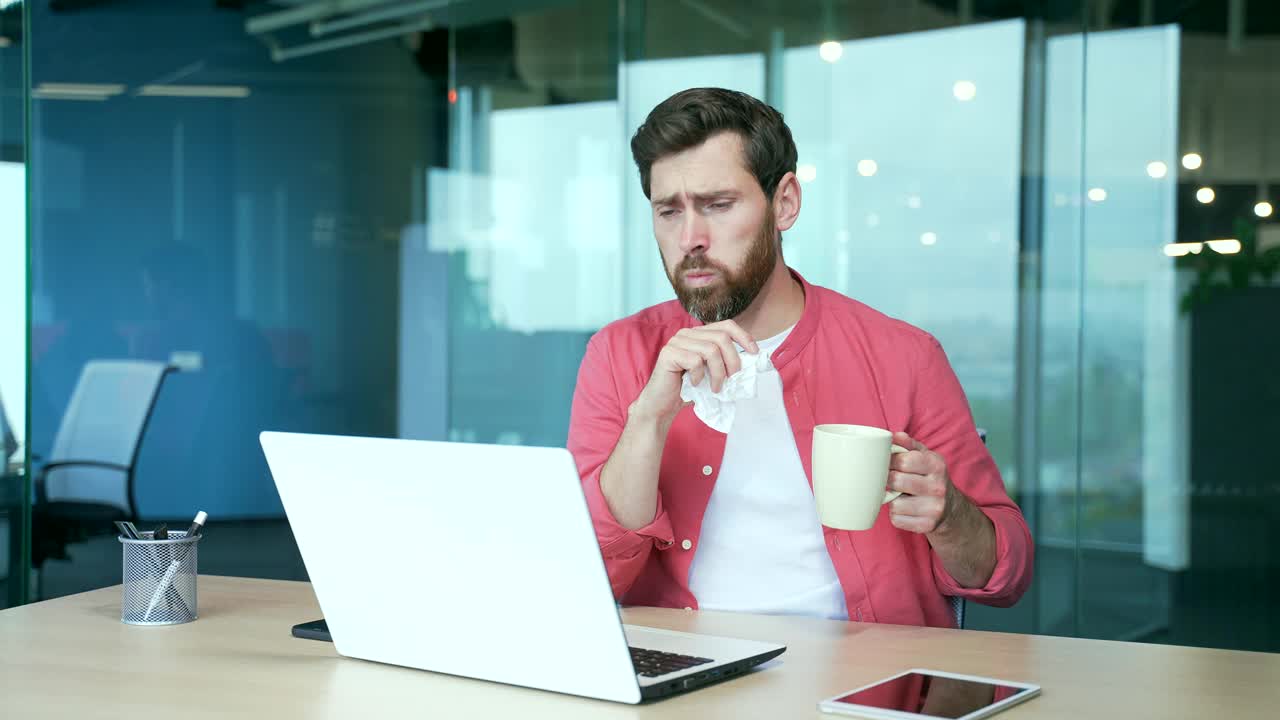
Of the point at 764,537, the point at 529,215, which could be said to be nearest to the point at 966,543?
the point at 764,537

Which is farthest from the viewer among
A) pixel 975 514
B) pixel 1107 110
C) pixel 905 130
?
pixel 905 130

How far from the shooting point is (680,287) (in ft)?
6.21

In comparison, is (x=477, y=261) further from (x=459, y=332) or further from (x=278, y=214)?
(x=278, y=214)

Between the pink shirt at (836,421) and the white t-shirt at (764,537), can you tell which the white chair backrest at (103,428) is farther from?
the white t-shirt at (764,537)

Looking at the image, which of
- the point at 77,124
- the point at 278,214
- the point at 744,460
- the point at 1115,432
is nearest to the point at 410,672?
the point at 744,460

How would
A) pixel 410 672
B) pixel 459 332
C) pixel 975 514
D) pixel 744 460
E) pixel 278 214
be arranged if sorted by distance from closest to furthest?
1. pixel 410 672
2. pixel 975 514
3. pixel 744 460
4. pixel 459 332
5. pixel 278 214

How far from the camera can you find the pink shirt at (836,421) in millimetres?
1745

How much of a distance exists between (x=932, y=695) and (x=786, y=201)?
1027 millimetres

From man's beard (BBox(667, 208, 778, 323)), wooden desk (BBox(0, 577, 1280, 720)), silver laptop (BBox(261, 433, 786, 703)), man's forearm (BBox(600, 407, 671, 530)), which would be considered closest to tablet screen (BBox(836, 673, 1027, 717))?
wooden desk (BBox(0, 577, 1280, 720))

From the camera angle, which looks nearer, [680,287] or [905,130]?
[680,287]

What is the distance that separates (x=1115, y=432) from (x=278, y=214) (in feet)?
11.0

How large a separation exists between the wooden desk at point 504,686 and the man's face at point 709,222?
0.55 meters

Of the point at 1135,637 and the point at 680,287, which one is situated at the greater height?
the point at 680,287

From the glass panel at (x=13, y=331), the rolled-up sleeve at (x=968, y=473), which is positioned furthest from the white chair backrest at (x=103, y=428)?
the rolled-up sleeve at (x=968, y=473)
